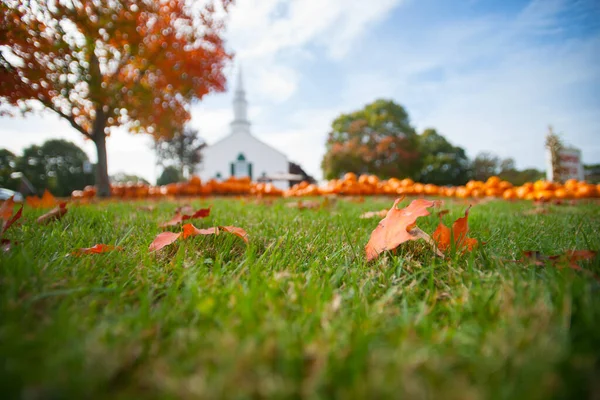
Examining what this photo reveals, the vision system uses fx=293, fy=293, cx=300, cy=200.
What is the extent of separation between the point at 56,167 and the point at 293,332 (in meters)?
25.9

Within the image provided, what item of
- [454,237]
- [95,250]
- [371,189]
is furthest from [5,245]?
[371,189]

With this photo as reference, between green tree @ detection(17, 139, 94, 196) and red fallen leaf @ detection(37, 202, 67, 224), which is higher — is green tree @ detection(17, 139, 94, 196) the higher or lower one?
the higher one

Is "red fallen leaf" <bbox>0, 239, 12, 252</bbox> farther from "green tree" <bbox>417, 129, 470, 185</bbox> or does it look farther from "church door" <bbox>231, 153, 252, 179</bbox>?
"church door" <bbox>231, 153, 252, 179</bbox>

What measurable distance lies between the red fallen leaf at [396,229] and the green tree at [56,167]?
20595mm

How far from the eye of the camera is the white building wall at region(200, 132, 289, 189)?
32.2 m

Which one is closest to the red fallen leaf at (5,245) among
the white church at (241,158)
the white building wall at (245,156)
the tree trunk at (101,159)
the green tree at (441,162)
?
the tree trunk at (101,159)

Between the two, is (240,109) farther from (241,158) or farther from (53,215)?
(53,215)

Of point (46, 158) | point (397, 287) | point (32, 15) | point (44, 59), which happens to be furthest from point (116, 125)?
point (46, 158)

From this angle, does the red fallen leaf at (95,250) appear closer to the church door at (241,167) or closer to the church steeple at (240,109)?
the church door at (241,167)

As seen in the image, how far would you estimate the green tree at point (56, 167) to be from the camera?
17.1 metres

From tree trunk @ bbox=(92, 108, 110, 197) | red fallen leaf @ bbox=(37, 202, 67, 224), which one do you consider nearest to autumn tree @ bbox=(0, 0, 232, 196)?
tree trunk @ bbox=(92, 108, 110, 197)

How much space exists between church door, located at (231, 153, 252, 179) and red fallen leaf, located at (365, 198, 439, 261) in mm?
31802

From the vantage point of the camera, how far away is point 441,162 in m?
28.6

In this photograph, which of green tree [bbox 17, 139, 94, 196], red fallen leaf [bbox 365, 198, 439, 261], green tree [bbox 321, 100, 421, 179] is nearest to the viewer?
red fallen leaf [bbox 365, 198, 439, 261]
